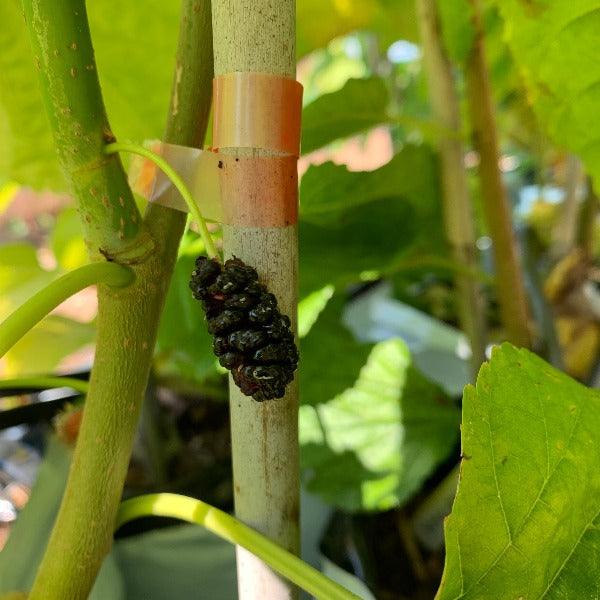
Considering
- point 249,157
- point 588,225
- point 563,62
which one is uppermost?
point 588,225

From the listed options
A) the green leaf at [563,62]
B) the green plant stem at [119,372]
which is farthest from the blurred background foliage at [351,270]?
the green plant stem at [119,372]

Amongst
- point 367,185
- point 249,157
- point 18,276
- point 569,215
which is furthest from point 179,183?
point 569,215

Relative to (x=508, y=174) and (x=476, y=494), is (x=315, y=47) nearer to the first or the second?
(x=476, y=494)

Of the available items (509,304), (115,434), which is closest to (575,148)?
(509,304)

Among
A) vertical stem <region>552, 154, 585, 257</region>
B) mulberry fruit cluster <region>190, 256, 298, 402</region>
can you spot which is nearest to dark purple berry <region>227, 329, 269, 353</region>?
mulberry fruit cluster <region>190, 256, 298, 402</region>

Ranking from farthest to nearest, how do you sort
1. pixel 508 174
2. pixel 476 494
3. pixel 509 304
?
pixel 508 174 < pixel 509 304 < pixel 476 494

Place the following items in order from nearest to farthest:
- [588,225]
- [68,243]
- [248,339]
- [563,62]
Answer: [248,339], [563,62], [68,243], [588,225]

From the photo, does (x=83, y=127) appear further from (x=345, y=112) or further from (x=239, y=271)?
(x=345, y=112)
